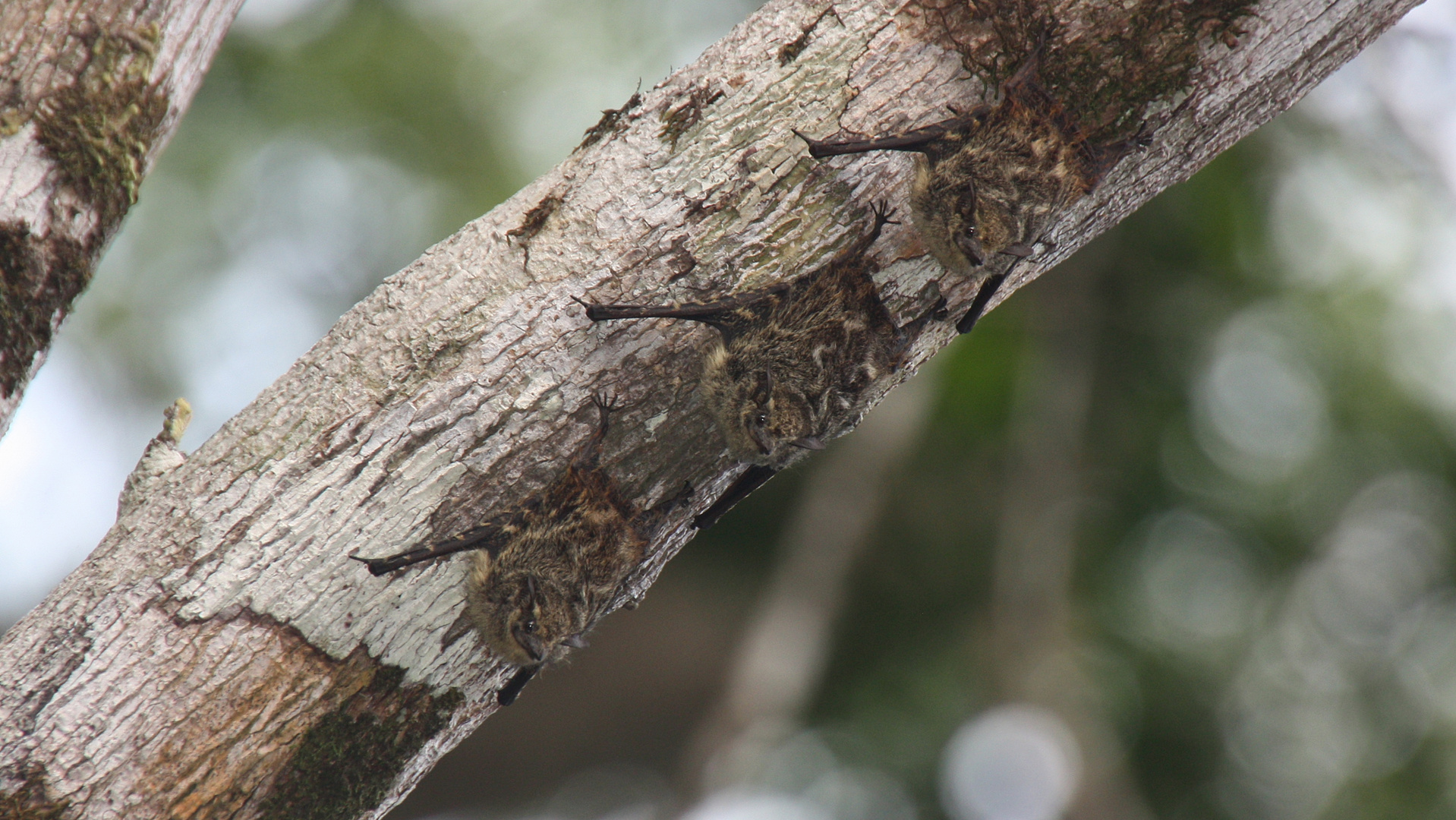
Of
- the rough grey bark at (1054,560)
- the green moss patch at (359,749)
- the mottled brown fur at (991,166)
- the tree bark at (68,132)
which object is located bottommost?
the rough grey bark at (1054,560)

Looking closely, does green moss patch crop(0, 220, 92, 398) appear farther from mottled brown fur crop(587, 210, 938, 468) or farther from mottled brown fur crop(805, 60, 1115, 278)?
mottled brown fur crop(805, 60, 1115, 278)

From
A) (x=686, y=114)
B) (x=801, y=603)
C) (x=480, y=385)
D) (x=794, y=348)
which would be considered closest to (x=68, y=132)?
(x=480, y=385)

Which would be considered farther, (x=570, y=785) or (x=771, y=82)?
(x=570, y=785)

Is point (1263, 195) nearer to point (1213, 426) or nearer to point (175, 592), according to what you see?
point (1213, 426)

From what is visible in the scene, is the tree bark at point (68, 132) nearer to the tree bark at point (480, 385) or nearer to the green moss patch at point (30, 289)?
the green moss patch at point (30, 289)

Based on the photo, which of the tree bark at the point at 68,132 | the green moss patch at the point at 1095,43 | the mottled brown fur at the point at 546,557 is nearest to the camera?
the tree bark at the point at 68,132

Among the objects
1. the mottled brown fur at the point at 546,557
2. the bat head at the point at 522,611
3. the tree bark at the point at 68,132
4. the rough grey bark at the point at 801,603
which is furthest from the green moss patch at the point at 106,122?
the rough grey bark at the point at 801,603

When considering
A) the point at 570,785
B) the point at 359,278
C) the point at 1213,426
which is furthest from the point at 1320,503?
the point at 359,278
